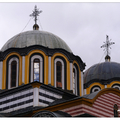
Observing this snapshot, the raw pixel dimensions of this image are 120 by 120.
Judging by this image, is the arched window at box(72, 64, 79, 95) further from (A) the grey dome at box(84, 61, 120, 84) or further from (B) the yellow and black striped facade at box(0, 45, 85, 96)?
(A) the grey dome at box(84, 61, 120, 84)

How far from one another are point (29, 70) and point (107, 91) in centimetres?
730

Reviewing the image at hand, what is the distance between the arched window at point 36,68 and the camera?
102 feet

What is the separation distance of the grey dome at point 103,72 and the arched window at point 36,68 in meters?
12.1

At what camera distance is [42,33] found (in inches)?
1355

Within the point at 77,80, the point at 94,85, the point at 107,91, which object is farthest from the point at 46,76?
the point at 94,85

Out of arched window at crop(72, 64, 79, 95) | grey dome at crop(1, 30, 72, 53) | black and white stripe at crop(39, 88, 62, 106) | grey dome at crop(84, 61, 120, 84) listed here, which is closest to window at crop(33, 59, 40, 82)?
grey dome at crop(1, 30, 72, 53)

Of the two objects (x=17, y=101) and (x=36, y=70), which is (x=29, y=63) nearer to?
(x=36, y=70)

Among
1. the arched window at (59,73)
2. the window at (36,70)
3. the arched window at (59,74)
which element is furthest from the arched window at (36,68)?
the arched window at (59,74)

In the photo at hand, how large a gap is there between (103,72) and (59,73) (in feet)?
37.3

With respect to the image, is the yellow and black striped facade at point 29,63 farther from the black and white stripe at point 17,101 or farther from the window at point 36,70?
the black and white stripe at point 17,101

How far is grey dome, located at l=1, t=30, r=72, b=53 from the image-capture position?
108 feet

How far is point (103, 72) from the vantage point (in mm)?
42250

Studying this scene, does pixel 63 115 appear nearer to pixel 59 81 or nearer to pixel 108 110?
pixel 108 110

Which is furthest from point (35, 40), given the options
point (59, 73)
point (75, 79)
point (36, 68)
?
point (75, 79)
